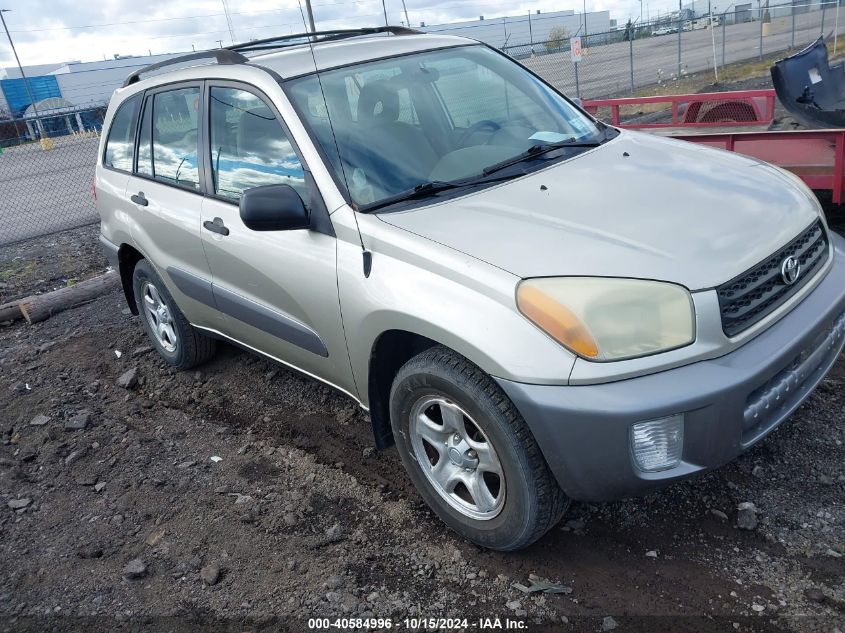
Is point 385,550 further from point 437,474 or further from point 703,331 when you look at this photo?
point 703,331

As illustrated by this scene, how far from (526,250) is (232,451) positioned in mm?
2258

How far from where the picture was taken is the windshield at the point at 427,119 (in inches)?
128

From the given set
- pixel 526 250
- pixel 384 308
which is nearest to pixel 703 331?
pixel 526 250

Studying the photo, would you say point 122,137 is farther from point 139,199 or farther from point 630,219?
point 630,219

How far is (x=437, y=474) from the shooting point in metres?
3.05

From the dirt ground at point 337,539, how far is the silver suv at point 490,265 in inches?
11.6

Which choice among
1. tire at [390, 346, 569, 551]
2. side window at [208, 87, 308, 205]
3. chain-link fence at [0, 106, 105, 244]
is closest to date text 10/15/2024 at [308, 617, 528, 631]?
tire at [390, 346, 569, 551]

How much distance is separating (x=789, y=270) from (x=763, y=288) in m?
0.17

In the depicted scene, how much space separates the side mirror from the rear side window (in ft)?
3.70

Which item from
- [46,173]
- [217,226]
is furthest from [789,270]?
[46,173]

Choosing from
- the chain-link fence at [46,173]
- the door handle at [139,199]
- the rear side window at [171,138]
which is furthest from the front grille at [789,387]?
the chain-link fence at [46,173]

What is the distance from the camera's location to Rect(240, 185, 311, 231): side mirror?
304 centimetres

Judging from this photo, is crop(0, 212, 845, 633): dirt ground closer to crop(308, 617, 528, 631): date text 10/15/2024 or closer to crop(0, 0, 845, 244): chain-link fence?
crop(308, 617, 528, 631): date text 10/15/2024

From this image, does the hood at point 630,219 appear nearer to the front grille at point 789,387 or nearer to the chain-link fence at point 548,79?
the front grille at point 789,387
